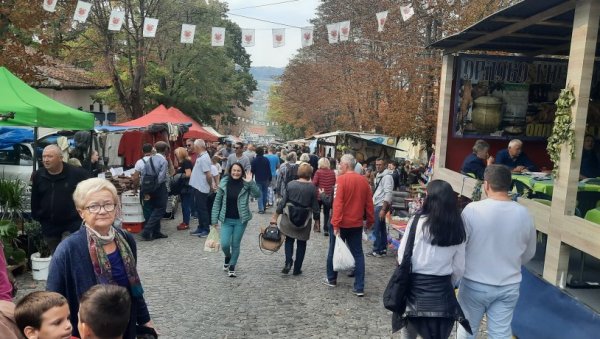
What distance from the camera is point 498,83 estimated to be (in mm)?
8273

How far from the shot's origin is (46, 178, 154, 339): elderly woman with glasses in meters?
2.65

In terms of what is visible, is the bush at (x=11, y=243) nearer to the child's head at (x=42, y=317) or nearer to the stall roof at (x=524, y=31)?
the child's head at (x=42, y=317)

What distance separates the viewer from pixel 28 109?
→ 6.10m

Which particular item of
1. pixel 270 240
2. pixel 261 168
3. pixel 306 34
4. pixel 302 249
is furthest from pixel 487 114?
pixel 306 34

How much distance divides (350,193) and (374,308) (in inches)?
56.7

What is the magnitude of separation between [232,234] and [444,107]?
4.14m

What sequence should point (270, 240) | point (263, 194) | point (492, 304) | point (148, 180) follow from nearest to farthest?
1. point (492, 304)
2. point (270, 240)
3. point (148, 180)
4. point (263, 194)

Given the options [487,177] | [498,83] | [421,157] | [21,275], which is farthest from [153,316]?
[421,157]

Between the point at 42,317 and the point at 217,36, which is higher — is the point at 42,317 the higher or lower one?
the lower one

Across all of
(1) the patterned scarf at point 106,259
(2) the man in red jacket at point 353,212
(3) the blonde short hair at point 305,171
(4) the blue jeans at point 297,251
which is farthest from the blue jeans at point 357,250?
(1) the patterned scarf at point 106,259

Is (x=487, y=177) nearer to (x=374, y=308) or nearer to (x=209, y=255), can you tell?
(x=374, y=308)

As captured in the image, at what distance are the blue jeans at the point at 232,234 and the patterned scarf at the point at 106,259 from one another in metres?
3.95

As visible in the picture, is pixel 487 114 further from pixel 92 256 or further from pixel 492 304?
pixel 92 256

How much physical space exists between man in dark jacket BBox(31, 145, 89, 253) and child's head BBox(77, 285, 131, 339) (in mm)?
3223
